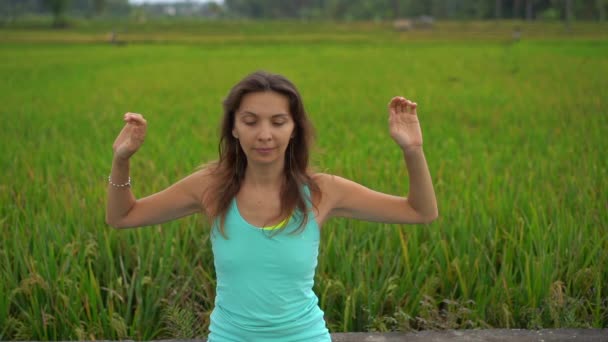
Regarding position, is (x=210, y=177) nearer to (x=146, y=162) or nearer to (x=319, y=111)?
(x=146, y=162)

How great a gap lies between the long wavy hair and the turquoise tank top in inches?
0.9

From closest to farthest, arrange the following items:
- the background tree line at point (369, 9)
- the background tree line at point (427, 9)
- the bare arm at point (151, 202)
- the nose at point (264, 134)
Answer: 1. the nose at point (264, 134)
2. the bare arm at point (151, 202)
3. the background tree line at point (427, 9)
4. the background tree line at point (369, 9)

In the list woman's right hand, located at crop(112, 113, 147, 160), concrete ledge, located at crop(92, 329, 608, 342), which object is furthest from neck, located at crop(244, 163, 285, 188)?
concrete ledge, located at crop(92, 329, 608, 342)

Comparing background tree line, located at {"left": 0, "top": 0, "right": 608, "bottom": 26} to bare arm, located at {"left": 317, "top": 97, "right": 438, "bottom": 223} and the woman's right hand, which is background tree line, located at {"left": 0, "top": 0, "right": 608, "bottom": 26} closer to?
bare arm, located at {"left": 317, "top": 97, "right": 438, "bottom": 223}

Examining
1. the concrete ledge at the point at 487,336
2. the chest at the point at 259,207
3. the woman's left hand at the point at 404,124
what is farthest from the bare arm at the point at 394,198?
the concrete ledge at the point at 487,336

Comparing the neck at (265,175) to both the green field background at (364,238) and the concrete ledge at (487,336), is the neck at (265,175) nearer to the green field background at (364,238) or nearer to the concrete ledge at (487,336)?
the green field background at (364,238)

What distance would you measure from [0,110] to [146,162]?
424cm

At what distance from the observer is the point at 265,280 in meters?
1.64

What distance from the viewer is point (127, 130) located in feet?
5.50

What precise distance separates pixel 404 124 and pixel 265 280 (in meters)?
0.43

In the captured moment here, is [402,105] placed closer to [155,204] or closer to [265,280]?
[265,280]

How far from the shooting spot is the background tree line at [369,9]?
195 ft

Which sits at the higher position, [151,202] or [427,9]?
[151,202]

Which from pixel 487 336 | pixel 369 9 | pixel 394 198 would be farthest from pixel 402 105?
pixel 369 9
